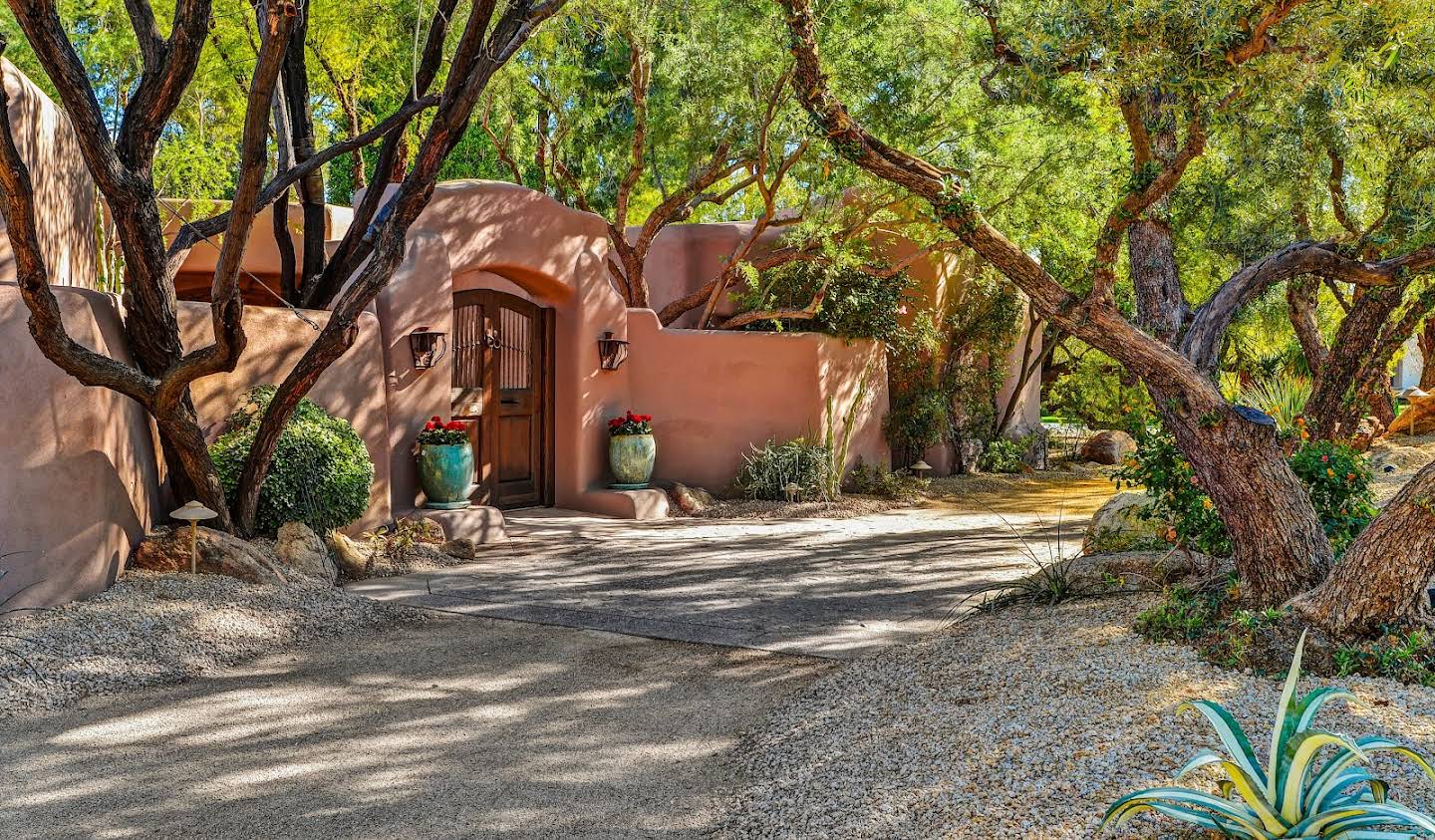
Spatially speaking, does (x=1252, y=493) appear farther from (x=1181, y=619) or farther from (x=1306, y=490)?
(x=1306, y=490)

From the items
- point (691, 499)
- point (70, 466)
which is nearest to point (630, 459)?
point (691, 499)

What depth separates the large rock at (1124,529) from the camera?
7.03 m

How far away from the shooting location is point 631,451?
1230cm

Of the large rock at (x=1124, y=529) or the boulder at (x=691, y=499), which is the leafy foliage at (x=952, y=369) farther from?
the large rock at (x=1124, y=529)

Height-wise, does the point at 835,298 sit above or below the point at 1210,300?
above

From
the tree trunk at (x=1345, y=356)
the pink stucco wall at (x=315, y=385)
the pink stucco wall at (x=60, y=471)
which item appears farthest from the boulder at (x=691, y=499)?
the pink stucco wall at (x=60, y=471)

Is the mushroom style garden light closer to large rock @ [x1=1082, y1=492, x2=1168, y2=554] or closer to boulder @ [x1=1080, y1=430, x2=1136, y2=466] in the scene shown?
large rock @ [x1=1082, y1=492, x2=1168, y2=554]

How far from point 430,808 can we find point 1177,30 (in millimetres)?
5042

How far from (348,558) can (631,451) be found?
4500 millimetres

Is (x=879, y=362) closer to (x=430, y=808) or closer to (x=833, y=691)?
(x=833, y=691)

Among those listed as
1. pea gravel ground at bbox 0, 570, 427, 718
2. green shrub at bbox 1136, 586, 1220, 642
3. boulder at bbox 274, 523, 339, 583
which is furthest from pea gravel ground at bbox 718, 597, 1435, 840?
boulder at bbox 274, 523, 339, 583

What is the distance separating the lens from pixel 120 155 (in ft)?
22.9

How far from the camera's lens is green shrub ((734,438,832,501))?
13.1m

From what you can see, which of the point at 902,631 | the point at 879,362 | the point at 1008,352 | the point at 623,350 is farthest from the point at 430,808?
the point at 1008,352
